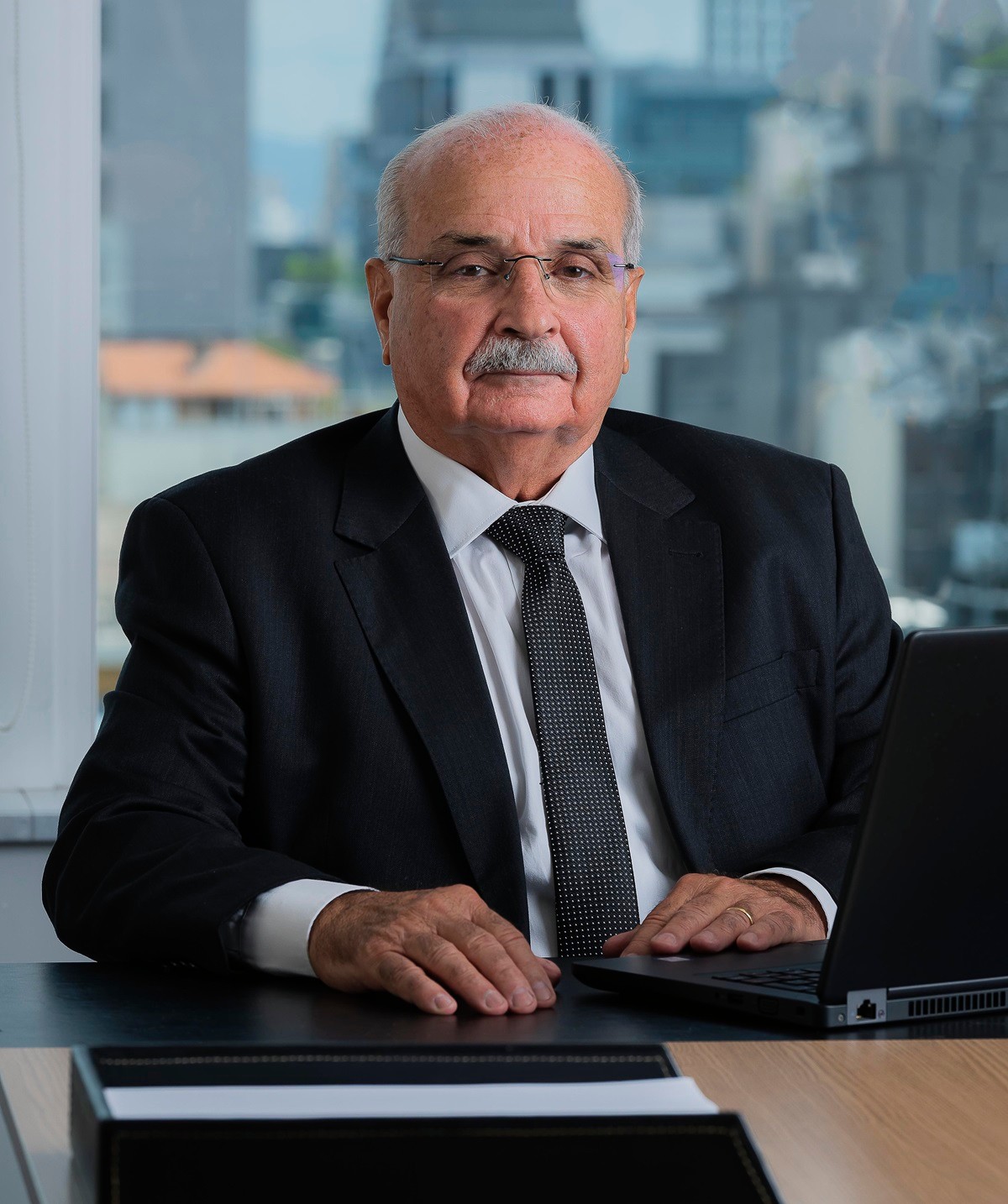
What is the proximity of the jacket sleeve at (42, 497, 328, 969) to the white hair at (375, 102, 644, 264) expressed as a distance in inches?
17.5

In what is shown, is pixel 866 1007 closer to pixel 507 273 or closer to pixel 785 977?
pixel 785 977

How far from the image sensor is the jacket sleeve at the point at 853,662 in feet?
6.06

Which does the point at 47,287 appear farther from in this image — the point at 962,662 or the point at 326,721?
the point at 962,662

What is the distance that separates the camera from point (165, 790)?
1.59m

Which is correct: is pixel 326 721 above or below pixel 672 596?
below

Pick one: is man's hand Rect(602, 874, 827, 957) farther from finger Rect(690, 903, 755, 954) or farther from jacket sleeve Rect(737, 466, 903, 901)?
jacket sleeve Rect(737, 466, 903, 901)

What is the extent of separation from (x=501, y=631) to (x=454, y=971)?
2.13 ft

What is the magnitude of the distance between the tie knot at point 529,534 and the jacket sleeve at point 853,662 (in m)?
0.37

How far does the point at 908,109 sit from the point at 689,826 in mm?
1923

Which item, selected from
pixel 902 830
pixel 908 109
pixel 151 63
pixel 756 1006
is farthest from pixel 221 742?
pixel 908 109

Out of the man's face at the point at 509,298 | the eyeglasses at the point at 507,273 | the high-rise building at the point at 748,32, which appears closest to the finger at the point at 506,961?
the man's face at the point at 509,298

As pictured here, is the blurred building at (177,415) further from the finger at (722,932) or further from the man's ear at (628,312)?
the finger at (722,932)

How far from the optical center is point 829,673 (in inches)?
74.5

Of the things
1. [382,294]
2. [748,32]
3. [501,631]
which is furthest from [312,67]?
→ [501,631]
